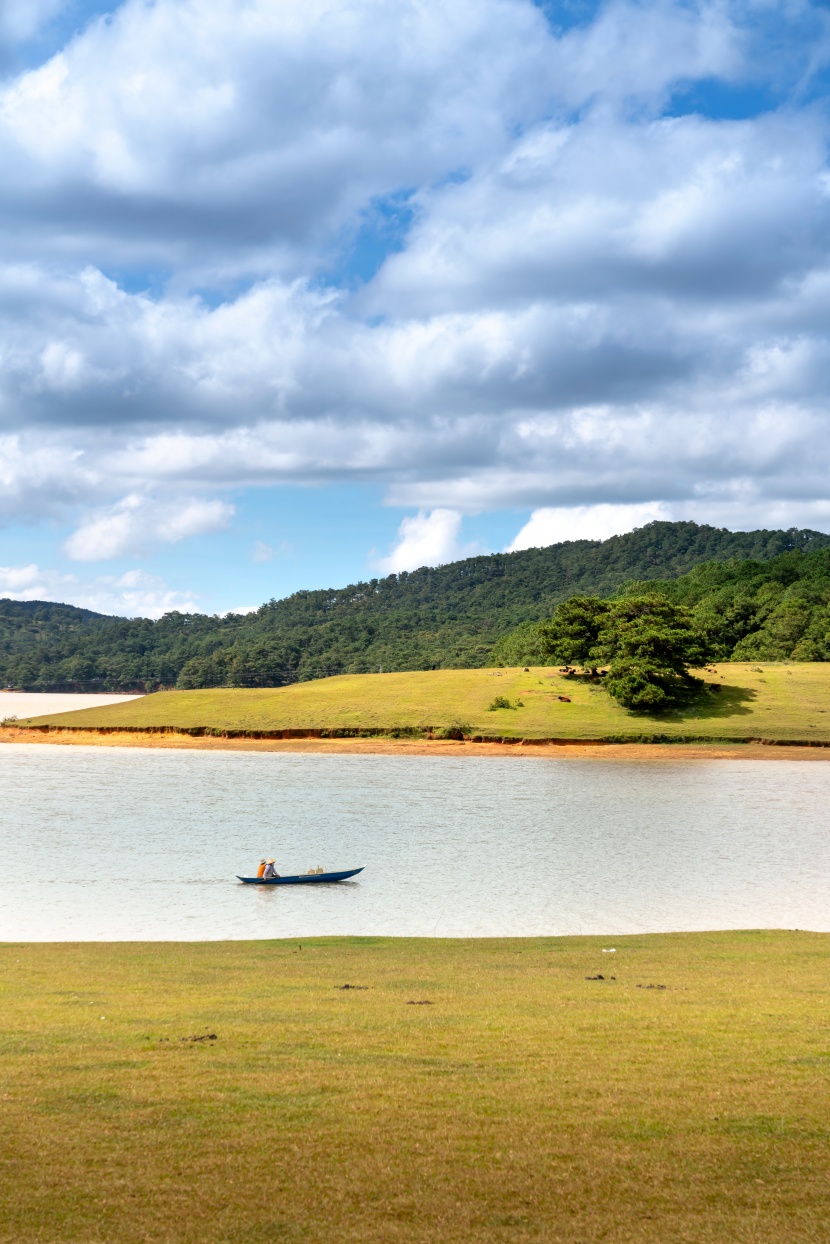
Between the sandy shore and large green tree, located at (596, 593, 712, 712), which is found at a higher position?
large green tree, located at (596, 593, 712, 712)

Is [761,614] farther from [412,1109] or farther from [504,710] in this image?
[412,1109]

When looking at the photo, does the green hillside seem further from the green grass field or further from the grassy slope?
the green grass field

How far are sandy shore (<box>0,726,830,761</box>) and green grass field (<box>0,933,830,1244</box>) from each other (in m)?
57.3

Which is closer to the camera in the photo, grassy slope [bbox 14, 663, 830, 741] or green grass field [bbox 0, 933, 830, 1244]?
green grass field [bbox 0, 933, 830, 1244]

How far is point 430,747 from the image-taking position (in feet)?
251

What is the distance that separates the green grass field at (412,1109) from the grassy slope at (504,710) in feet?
209

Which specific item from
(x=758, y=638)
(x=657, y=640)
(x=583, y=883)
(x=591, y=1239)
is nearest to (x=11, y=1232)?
(x=591, y=1239)

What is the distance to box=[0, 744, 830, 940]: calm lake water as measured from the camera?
24.1 m

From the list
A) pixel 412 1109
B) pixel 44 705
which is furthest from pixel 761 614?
pixel 412 1109

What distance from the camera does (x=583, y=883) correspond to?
28.4 metres

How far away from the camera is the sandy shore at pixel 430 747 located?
7206 cm

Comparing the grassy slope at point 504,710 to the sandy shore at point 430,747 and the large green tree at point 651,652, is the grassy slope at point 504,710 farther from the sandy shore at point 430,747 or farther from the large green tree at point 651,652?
the sandy shore at point 430,747

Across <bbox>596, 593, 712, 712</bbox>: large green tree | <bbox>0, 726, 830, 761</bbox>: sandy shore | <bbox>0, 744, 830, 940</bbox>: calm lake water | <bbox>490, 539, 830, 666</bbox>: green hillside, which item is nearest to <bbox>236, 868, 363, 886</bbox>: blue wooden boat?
<bbox>0, 744, 830, 940</bbox>: calm lake water

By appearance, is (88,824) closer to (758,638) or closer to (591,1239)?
(591,1239)
